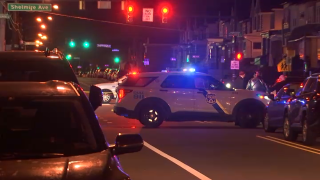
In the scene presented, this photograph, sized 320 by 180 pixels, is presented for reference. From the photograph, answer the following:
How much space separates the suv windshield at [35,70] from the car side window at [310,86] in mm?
8385

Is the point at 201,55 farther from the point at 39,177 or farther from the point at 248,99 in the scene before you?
the point at 39,177

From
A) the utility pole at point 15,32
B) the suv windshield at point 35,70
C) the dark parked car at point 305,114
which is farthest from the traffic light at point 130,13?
the suv windshield at point 35,70

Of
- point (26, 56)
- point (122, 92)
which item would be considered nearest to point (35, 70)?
point (26, 56)

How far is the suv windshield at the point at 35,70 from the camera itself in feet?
25.7

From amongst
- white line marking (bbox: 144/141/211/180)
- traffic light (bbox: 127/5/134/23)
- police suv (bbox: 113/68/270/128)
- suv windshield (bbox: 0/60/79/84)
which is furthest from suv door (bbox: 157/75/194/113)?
traffic light (bbox: 127/5/134/23)

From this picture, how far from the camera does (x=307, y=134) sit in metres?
14.6

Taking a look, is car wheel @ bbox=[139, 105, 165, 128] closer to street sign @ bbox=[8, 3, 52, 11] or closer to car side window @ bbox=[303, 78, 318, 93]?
car side window @ bbox=[303, 78, 318, 93]

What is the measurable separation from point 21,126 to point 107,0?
25.1 metres

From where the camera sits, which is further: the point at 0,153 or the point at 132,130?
the point at 132,130

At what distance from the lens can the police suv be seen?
1903 centimetres

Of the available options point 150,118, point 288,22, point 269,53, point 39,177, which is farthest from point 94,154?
point 269,53

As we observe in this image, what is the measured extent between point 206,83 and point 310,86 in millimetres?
4803

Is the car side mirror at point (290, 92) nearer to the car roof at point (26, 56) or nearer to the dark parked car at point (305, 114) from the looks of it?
the dark parked car at point (305, 114)

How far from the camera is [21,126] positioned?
17.0 ft
